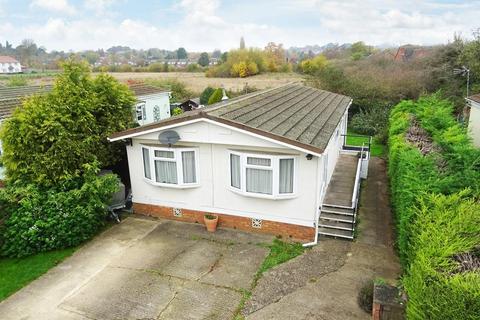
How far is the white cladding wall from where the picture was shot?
9.68 metres

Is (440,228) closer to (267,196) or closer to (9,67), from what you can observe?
(267,196)

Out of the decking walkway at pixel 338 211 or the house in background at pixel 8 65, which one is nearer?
the decking walkway at pixel 338 211

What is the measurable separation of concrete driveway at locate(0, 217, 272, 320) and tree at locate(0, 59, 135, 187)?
2.53 m

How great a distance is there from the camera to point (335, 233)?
404 inches

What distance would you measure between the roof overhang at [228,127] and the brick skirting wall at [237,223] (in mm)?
2587

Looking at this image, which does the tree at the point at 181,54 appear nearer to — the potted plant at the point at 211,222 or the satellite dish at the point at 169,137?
the satellite dish at the point at 169,137

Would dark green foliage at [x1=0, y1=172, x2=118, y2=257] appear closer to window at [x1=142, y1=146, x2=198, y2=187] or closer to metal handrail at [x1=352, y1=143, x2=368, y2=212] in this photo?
window at [x1=142, y1=146, x2=198, y2=187]

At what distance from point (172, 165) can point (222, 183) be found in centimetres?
174

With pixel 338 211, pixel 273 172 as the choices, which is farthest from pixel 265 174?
pixel 338 211

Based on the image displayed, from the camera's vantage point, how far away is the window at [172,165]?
1073 cm

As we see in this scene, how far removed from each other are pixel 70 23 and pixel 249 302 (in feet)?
74.7

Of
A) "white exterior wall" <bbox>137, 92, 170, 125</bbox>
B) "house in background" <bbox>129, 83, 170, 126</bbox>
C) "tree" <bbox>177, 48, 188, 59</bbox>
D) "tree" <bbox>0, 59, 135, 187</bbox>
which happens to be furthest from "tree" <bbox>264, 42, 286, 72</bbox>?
"tree" <bbox>177, 48, 188, 59</bbox>

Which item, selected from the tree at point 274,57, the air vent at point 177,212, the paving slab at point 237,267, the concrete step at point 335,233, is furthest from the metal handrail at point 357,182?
the tree at point 274,57

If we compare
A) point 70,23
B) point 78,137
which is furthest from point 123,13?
point 78,137
